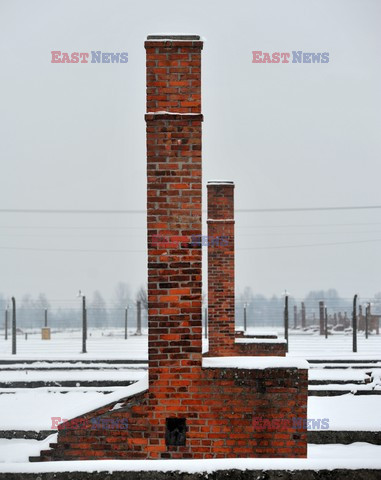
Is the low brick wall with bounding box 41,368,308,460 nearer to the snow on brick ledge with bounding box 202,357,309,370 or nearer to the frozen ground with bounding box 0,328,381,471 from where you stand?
the snow on brick ledge with bounding box 202,357,309,370

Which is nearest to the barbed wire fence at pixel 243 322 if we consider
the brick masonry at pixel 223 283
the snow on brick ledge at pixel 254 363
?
the brick masonry at pixel 223 283

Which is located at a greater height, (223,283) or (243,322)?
(223,283)

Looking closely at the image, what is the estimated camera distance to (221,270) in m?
10.2

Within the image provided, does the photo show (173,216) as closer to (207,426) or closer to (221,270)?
(207,426)

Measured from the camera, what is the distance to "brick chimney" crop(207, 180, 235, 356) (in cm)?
1009

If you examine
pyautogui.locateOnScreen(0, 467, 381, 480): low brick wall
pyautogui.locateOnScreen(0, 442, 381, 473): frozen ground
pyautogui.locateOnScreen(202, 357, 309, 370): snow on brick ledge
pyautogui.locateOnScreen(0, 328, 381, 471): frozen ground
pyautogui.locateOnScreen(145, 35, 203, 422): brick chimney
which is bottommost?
pyautogui.locateOnScreen(0, 328, 381, 471): frozen ground

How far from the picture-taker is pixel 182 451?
15.6 ft

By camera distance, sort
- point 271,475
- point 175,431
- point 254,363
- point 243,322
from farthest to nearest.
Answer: point 243,322, point 254,363, point 175,431, point 271,475

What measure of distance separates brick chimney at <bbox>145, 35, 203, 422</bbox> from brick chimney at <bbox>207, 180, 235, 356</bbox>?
17.0ft

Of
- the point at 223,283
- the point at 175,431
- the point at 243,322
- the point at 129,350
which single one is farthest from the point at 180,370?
the point at 243,322

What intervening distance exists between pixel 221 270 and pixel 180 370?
5.42 m

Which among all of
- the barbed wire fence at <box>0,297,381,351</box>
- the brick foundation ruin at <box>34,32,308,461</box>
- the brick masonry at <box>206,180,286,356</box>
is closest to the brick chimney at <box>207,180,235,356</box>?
the brick masonry at <box>206,180,286,356</box>

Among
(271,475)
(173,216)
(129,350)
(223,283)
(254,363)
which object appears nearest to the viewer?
(271,475)

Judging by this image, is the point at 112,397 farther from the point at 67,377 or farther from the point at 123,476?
the point at 67,377
